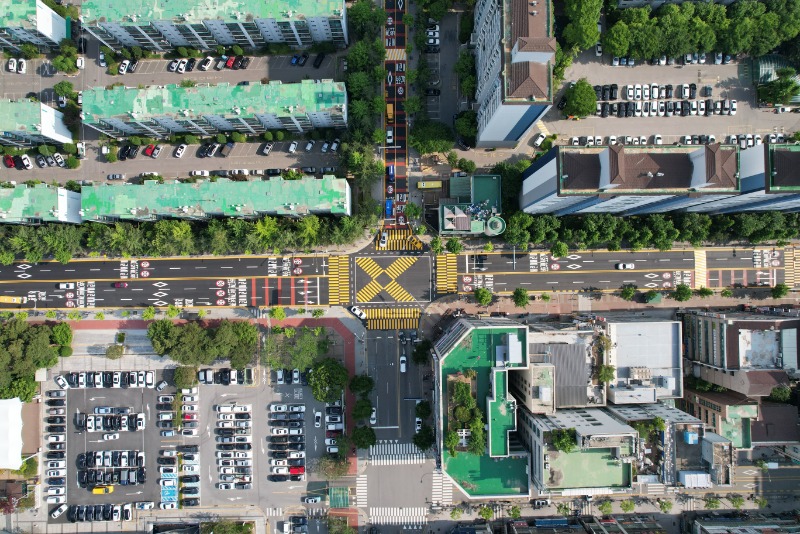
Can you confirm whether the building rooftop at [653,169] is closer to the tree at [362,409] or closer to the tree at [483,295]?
the tree at [483,295]

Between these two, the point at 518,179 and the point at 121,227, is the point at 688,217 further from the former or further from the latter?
the point at 121,227

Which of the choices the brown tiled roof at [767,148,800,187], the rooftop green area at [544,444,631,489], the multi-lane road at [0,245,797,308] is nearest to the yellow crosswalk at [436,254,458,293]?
the multi-lane road at [0,245,797,308]

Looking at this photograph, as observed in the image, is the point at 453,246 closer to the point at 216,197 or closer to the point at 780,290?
the point at 216,197

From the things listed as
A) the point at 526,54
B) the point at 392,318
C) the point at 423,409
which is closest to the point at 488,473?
the point at 423,409

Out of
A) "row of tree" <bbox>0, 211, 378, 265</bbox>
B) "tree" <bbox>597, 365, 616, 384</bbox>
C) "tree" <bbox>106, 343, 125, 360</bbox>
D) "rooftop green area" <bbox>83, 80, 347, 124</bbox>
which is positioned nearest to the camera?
"tree" <bbox>597, 365, 616, 384</bbox>

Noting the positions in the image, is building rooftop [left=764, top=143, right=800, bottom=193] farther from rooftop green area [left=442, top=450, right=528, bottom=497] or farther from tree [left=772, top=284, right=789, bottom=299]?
rooftop green area [left=442, top=450, right=528, bottom=497]

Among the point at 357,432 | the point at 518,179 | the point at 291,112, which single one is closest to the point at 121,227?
the point at 291,112
